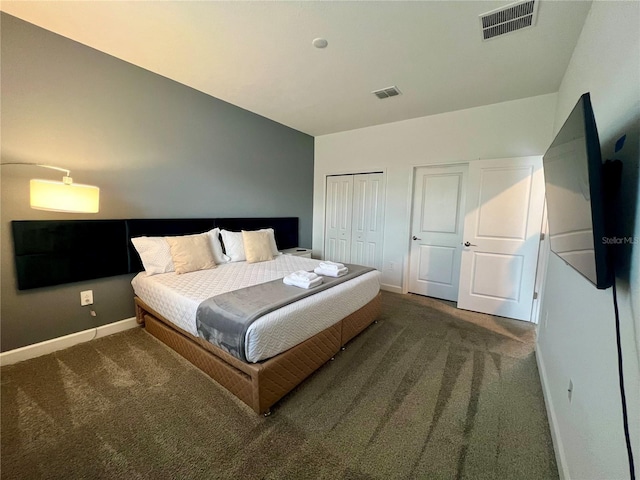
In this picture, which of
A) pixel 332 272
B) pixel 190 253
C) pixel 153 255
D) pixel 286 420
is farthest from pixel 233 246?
pixel 286 420

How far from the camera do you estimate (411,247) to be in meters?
3.97

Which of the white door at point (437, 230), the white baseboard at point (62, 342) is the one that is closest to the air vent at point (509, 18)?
the white door at point (437, 230)

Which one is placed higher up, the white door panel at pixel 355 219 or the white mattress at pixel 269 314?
the white door panel at pixel 355 219

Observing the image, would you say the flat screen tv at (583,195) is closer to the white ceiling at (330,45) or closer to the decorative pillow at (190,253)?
the white ceiling at (330,45)

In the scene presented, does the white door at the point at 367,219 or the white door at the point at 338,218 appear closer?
the white door at the point at 367,219

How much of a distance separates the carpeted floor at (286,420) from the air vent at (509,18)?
264 cm

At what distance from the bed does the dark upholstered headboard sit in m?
0.30

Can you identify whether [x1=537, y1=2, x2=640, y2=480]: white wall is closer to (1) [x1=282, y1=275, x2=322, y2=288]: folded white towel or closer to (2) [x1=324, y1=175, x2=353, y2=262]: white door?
(1) [x1=282, y1=275, x2=322, y2=288]: folded white towel

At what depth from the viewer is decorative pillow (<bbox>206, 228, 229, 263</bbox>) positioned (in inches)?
119

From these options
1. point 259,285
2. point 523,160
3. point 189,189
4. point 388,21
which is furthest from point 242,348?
point 523,160

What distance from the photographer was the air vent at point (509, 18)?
173 centimetres

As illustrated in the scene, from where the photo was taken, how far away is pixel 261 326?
1.58m

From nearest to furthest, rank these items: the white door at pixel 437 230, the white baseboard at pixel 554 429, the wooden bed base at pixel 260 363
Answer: the white baseboard at pixel 554 429 < the wooden bed base at pixel 260 363 < the white door at pixel 437 230

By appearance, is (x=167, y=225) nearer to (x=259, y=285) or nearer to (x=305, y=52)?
(x=259, y=285)
